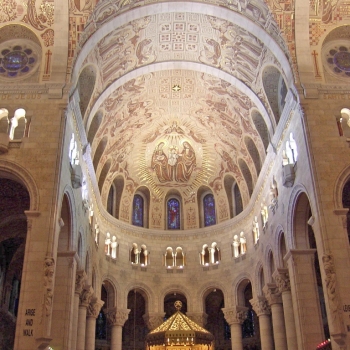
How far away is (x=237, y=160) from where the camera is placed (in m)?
29.3

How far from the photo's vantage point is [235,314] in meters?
27.7

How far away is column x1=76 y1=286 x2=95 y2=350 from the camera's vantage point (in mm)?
21438

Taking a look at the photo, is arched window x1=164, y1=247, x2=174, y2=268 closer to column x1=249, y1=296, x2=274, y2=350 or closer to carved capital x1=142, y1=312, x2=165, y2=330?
carved capital x1=142, y1=312, x2=165, y2=330

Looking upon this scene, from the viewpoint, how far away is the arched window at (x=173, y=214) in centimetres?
3216

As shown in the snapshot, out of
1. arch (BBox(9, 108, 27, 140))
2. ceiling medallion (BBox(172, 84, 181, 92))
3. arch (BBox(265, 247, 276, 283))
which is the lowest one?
arch (BBox(265, 247, 276, 283))

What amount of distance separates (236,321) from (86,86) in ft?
51.5

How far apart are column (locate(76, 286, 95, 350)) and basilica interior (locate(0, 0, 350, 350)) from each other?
0.09 meters

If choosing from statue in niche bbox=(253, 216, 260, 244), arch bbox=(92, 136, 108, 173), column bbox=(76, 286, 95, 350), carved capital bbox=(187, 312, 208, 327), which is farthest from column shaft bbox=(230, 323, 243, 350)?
arch bbox=(92, 136, 108, 173)

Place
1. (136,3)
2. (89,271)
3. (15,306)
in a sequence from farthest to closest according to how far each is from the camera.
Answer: (15,306) < (89,271) < (136,3)

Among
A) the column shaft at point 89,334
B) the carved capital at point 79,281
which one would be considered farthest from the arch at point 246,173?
the carved capital at point 79,281

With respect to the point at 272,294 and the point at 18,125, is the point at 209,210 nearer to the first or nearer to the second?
the point at 272,294

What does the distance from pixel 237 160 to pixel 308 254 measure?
438 inches

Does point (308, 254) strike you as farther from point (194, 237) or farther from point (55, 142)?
point (194, 237)

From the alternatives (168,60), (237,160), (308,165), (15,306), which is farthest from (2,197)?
(237,160)
